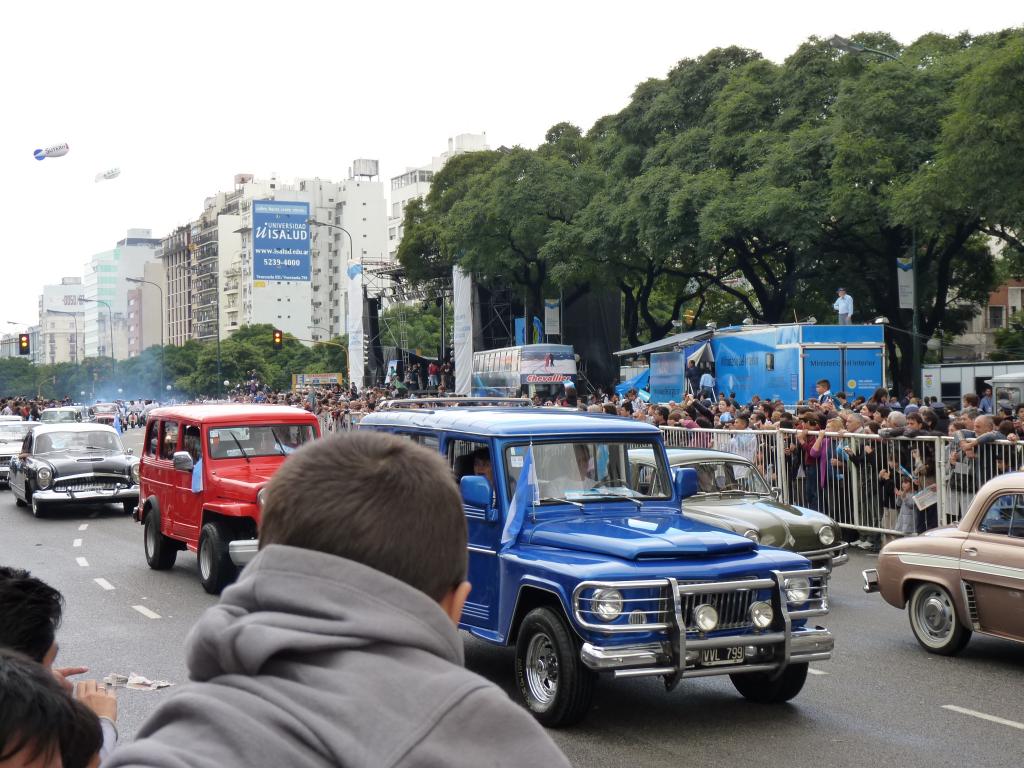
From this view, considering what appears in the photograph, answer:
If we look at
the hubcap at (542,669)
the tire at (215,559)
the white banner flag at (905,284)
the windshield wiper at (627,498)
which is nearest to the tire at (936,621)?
the windshield wiper at (627,498)

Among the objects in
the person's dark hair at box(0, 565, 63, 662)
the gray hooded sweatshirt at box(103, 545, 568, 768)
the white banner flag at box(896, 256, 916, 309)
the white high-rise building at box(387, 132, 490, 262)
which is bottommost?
the person's dark hair at box(0, 565, 63, 662)

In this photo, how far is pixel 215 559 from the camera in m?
12.7

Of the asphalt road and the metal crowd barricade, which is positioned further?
the metal crowd barricade

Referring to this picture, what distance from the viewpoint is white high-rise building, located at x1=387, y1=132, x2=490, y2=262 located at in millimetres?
143000

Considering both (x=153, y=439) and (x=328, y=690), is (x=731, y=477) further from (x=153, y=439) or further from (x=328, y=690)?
(x=328, y=690)

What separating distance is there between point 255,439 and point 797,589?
25.8ft

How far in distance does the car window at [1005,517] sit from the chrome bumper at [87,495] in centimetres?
1589

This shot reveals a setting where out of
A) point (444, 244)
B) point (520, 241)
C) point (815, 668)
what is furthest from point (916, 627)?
point (444, 244)

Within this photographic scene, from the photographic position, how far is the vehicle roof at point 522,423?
848 cm

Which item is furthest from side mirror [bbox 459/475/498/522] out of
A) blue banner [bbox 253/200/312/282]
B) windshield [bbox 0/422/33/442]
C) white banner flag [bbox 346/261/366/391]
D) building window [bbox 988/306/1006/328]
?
building window [bbox 988/306/1006/328]

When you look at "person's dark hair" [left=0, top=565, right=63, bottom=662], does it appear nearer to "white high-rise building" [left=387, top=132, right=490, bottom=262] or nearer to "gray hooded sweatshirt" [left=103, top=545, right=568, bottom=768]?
"gray hooded sweatshirt" [left=103, top=545, right=568, bottom=768]

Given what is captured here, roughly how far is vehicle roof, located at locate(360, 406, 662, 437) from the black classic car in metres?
13.6

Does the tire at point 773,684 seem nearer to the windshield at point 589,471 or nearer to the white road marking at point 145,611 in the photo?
the windshield at point 589,471

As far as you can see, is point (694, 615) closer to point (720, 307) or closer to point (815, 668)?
point (815, 668)
